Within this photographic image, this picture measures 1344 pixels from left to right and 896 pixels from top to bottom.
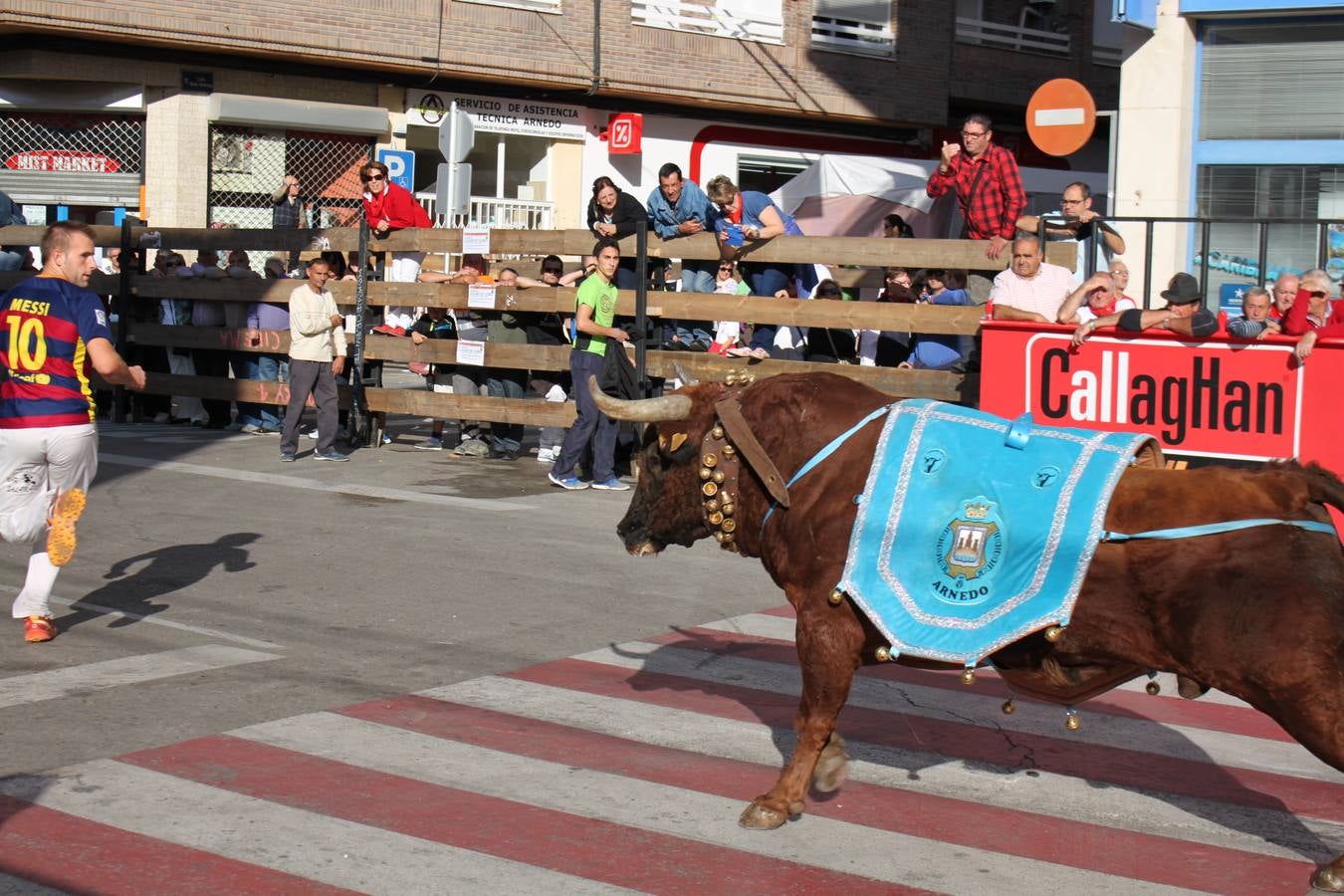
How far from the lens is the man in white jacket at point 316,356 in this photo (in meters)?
15.2

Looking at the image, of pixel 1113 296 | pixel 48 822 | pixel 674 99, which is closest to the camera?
pixel 48 822

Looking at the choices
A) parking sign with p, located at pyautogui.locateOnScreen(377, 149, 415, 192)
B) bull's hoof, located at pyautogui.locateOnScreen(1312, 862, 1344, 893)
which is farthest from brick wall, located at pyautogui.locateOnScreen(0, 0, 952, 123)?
bull's hoof, located at pyautogui.locateOnScreen(1312, 862, 1344, 893)

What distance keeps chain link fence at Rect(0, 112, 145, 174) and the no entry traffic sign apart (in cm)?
1686

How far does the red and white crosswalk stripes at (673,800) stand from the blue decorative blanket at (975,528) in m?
0.82

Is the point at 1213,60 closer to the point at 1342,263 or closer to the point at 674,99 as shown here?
the point at 1342,263

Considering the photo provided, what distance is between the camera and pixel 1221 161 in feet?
58.0

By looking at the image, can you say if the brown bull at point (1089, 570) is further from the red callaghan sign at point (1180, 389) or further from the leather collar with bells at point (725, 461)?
the red callaghan sign at point (1180, 389)

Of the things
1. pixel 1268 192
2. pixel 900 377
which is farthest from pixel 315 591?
pixel 1268 192

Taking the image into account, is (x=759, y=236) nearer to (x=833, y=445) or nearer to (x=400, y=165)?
(x=833, y=445)

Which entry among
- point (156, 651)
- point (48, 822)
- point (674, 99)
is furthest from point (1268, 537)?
point (674, 99)

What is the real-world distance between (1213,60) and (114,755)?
596 inches

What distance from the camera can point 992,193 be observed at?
12953mm

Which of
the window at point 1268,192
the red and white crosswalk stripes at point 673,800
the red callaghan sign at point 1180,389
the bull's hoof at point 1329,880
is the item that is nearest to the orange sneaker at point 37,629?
→ the red and white crosswalk stripes at point 673,800

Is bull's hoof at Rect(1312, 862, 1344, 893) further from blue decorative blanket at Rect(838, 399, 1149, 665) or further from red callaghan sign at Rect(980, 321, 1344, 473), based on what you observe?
red callaghan sign at Rect(980, 321, 1344, 473)
